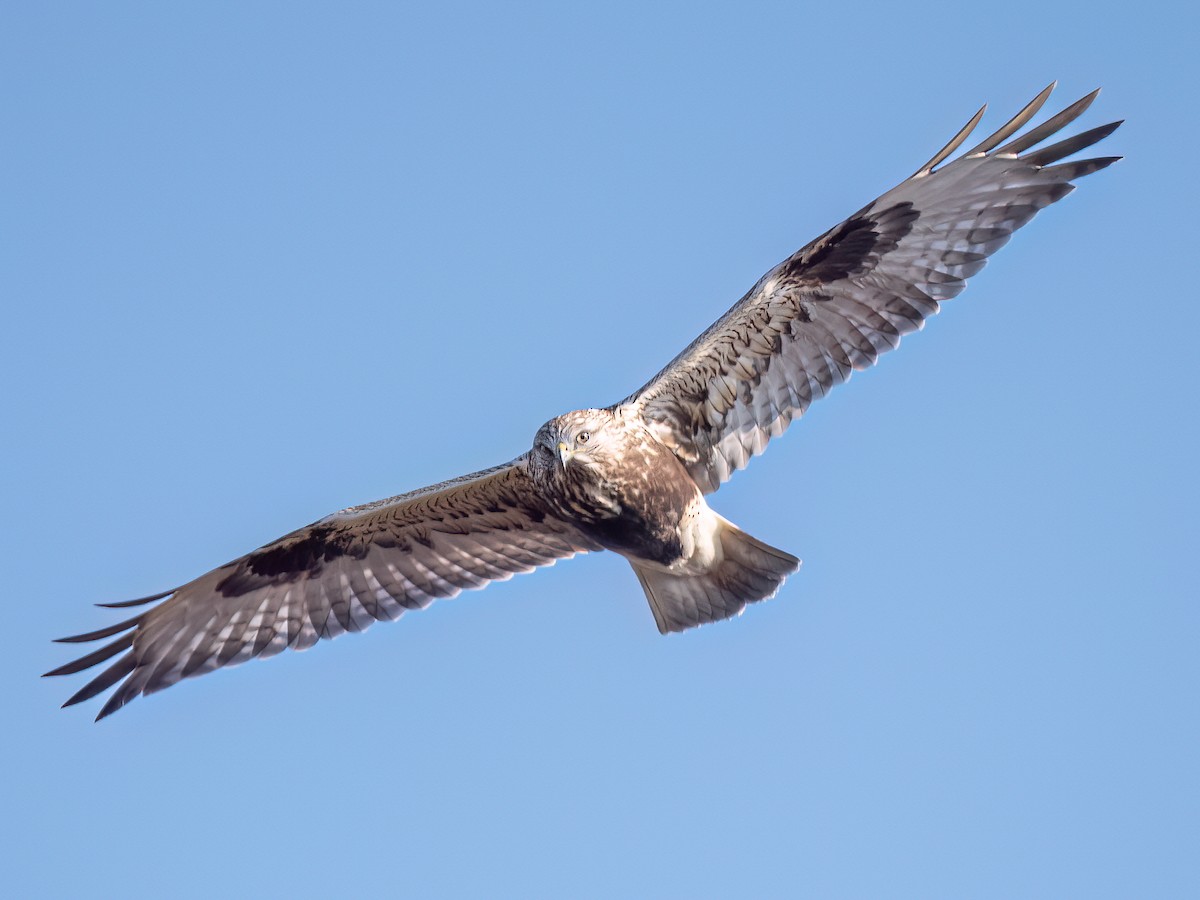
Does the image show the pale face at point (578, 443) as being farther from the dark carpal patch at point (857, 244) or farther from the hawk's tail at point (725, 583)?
the dark carpal patch at point (857, 244)

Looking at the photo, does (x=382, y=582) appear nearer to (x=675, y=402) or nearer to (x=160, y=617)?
(x=160, y=617)

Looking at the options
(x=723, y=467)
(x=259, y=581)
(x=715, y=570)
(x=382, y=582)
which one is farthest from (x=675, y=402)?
(x=259, y=581)

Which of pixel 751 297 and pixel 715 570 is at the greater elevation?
pixel 751 297

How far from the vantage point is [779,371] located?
29.2ft

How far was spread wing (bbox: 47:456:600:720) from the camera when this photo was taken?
9.48 meters

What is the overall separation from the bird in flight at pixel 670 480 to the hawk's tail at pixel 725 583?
0.4 inches

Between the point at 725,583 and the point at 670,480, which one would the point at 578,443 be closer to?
the point at 670,480

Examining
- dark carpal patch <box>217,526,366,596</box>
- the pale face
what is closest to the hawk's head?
the pale face

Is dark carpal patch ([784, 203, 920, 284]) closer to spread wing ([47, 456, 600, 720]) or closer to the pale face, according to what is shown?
the pale face

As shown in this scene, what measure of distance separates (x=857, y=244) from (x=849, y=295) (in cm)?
29

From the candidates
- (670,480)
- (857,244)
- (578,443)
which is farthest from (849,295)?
(578,443)

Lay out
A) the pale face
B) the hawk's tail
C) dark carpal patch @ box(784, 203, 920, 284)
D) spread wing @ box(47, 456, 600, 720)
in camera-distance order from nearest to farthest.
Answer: the pale face, dark carpal patch @ box(784, 203, 920, 284), the hawk's tail, spread wing @ box(47, 456, 600, 720)

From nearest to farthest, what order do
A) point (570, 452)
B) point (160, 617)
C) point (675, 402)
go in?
point (570, 452) → point (675, 402) → point (160, 617)

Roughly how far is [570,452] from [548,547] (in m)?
1.36
